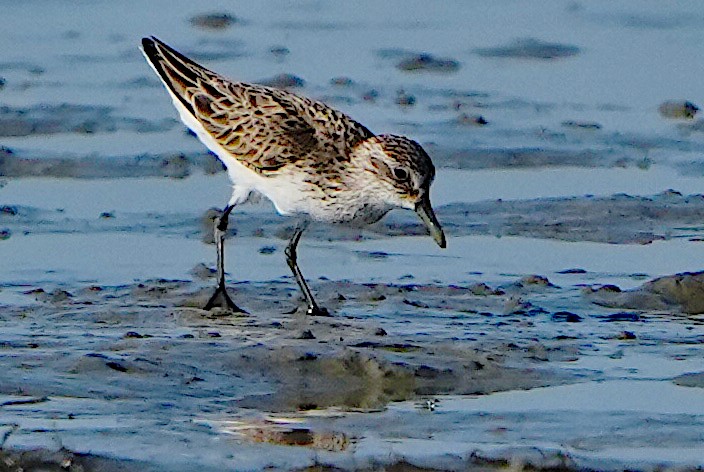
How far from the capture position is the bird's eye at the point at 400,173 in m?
10.6

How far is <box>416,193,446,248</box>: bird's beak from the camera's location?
34.5 ft

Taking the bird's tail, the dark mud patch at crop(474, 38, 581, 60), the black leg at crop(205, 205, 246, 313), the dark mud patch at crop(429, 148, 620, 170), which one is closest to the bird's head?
the black leg at crop(205, 205, 246, 313)

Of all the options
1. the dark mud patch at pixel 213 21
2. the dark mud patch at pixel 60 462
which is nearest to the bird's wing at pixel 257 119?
the dark mud patch at pixel 60 462

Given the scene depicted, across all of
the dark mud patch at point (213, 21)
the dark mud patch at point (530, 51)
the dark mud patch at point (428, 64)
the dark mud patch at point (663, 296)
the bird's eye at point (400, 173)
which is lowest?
the dark mud patch at point (663, 296)

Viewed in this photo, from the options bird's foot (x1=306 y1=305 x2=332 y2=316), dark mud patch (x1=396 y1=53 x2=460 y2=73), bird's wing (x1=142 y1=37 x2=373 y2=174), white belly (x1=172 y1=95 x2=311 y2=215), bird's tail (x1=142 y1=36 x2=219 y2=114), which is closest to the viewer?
bird's foot (x1=306 y1=305 x2=332 y2=316)

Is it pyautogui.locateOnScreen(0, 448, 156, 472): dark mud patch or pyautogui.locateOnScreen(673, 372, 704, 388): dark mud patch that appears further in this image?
pyautogui.locateOnScreen(673, 372, 704, 388): dark mud patch

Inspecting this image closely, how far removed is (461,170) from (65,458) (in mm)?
6784

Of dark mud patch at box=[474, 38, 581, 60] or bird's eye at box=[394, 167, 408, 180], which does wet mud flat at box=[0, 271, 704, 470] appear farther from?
dark mud patch at box=[474, 38, 581, 60]

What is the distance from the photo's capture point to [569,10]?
18938mm

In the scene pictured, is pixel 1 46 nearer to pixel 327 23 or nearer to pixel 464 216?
pixel 327 23

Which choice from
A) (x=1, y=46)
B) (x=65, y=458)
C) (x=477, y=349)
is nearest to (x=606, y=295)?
(x=477, y=349)

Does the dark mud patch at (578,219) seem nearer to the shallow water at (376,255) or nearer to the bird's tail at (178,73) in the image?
the shallow water at (376,255)

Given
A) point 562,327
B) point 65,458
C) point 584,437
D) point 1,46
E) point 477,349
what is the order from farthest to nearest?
point 1,46 → point 562,327 → point 477,349 → point 584,437 → point 65,458

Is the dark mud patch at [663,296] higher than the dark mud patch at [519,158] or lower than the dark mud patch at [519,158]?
lower
